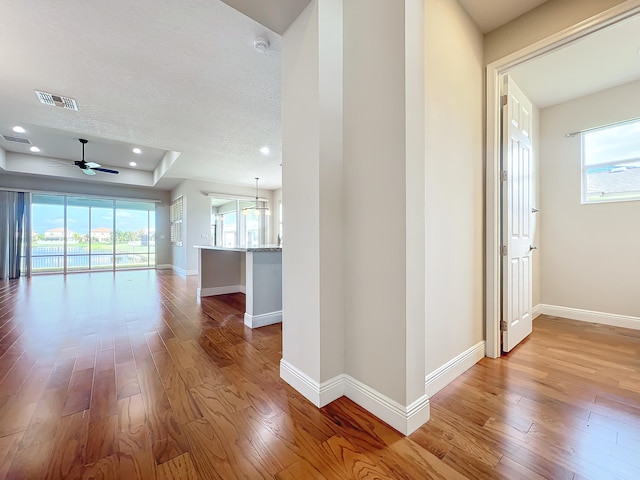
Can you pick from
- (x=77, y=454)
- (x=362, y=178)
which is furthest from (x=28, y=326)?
(x=362, y=178)

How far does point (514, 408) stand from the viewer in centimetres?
152

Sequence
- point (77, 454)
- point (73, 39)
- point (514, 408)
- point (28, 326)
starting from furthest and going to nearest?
point (28, 326) → point (73, 39) → point (514, 408) → point (77, 454)

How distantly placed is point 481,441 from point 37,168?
9948 mm

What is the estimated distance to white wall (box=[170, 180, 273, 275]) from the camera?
7.38 m

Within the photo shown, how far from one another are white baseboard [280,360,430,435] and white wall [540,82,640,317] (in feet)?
10.1

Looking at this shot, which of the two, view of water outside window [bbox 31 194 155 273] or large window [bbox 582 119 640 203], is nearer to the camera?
large window [bbox 582 119 640 203]

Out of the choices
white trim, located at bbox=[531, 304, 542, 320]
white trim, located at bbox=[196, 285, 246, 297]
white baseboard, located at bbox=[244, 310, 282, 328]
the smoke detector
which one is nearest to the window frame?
white trim, located at bbox=[196, 285, 246, 297]

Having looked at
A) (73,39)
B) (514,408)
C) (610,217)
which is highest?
(73,39)

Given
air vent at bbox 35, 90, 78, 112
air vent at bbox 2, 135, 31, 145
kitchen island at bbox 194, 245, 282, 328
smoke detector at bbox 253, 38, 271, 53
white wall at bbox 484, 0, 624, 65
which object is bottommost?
kitchen island at bbox 194, 245, 282, 328

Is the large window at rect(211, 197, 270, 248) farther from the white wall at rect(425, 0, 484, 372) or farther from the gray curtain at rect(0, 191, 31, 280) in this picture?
the white wall at rect(425, 0, 484, 372)

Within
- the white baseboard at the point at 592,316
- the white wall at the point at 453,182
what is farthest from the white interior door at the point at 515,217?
the white baseboard at the point at 592,316

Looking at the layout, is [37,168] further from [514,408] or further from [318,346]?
[514,408]

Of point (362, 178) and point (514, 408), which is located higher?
point (362, 178)

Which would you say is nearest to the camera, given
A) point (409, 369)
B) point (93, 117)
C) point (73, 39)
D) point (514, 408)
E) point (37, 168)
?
point (409, 369)
